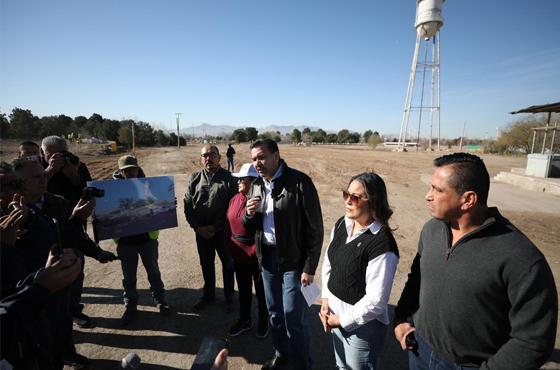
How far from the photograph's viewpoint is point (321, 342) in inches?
127

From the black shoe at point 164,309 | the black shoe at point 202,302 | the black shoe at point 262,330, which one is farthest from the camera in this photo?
the black shoe at point 202,302

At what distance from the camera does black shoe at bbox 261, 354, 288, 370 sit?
9.36ft

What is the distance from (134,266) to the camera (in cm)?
365

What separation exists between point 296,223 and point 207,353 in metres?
1.39

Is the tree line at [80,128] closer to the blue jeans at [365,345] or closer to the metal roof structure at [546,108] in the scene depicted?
the metal roof structure at [546,108]

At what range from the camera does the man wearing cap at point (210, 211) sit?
12.3ft

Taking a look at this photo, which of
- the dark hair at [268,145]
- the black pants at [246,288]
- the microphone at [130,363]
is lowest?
the microphone at [130,363]

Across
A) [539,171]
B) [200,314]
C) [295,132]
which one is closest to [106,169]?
[200,314]

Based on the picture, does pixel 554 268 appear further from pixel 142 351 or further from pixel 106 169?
pixel 106 169

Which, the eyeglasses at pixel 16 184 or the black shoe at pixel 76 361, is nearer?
the eyeglasses at pixel 16 184

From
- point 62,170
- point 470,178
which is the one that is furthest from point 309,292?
point 62,170

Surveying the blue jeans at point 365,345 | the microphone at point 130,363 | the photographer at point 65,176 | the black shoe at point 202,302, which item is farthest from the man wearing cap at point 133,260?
the blue jeans at point 365,345

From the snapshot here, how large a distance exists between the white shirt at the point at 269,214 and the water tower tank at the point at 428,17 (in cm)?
5083

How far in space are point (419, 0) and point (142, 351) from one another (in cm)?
5590
